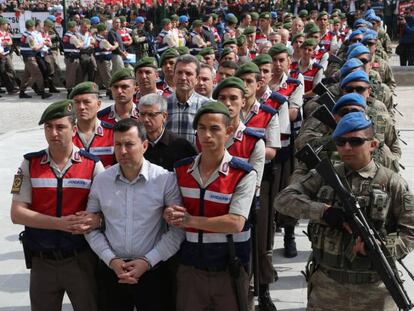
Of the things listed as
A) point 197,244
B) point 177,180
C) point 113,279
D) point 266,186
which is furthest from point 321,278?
point 266,186

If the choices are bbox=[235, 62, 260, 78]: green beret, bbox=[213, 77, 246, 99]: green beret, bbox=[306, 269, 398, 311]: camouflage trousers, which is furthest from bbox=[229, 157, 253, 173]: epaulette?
bbox=[235, 62, 260, 78]: green beret

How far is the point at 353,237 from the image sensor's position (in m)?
4.09

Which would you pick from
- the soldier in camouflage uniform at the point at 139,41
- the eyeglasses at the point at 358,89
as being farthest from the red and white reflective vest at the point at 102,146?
the soldier in camouflage uniform at the point at 139,41

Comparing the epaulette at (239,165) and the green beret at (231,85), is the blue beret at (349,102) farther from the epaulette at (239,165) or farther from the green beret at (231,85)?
the epaulette at (239,165)

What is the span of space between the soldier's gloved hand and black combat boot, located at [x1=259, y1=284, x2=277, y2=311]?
2.21 metres

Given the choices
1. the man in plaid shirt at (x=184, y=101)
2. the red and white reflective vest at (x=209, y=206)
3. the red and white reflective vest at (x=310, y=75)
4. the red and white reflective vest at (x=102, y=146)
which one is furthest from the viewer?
the red and white reflective vest at (x=310, y=75)

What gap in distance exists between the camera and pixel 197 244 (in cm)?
451

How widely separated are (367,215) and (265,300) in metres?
2.24

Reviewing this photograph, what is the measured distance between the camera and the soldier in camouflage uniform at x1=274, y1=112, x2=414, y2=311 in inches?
162

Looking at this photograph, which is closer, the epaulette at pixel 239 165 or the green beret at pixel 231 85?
the epaulette at pixel 239 165

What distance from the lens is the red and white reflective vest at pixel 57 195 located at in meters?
4.64

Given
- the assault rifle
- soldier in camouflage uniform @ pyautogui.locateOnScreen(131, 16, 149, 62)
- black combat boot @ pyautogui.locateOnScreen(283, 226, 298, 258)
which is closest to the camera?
the assault rifle

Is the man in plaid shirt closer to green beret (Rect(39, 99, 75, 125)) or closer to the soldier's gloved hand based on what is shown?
green beret (Rect(39, 99, 75, 125))

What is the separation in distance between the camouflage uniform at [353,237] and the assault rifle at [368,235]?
0.15m
